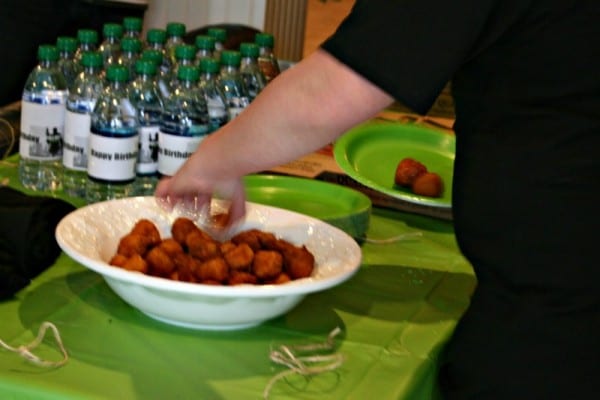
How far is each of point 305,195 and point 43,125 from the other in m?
0.40

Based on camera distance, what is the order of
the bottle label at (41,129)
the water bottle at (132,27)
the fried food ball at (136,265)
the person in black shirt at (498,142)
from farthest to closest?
1. the water bottle at (132,27)
2. the bottle label at (41,129)
3. the fried food ball at (136,265)
4. the person in black shirt at (498,142)

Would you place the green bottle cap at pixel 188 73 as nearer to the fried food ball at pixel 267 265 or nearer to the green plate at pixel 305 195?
the green plate at pixel 305 195

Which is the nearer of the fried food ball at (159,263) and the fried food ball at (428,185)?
the fried food ball at (159,263)

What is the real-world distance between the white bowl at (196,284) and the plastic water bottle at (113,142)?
0.40 feet

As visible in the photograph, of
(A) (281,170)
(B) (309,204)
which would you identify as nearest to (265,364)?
(B) (309,204)

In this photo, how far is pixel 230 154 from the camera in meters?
0.97

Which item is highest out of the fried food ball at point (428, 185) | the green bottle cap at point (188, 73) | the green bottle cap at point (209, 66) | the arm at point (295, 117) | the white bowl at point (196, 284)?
the arm at point (295, 117)

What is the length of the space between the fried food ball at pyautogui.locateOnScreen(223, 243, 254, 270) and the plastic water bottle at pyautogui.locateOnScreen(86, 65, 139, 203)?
1.01 feet

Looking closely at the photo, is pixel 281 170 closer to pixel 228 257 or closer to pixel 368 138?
pixel 368 138

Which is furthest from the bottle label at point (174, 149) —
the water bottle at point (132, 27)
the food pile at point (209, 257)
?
the water bottle at point (132, 27)

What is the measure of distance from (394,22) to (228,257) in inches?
13.3

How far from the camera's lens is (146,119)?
139 centimetres

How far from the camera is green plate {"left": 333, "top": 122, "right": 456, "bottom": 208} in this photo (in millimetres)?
1540

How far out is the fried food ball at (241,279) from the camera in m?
1.04
